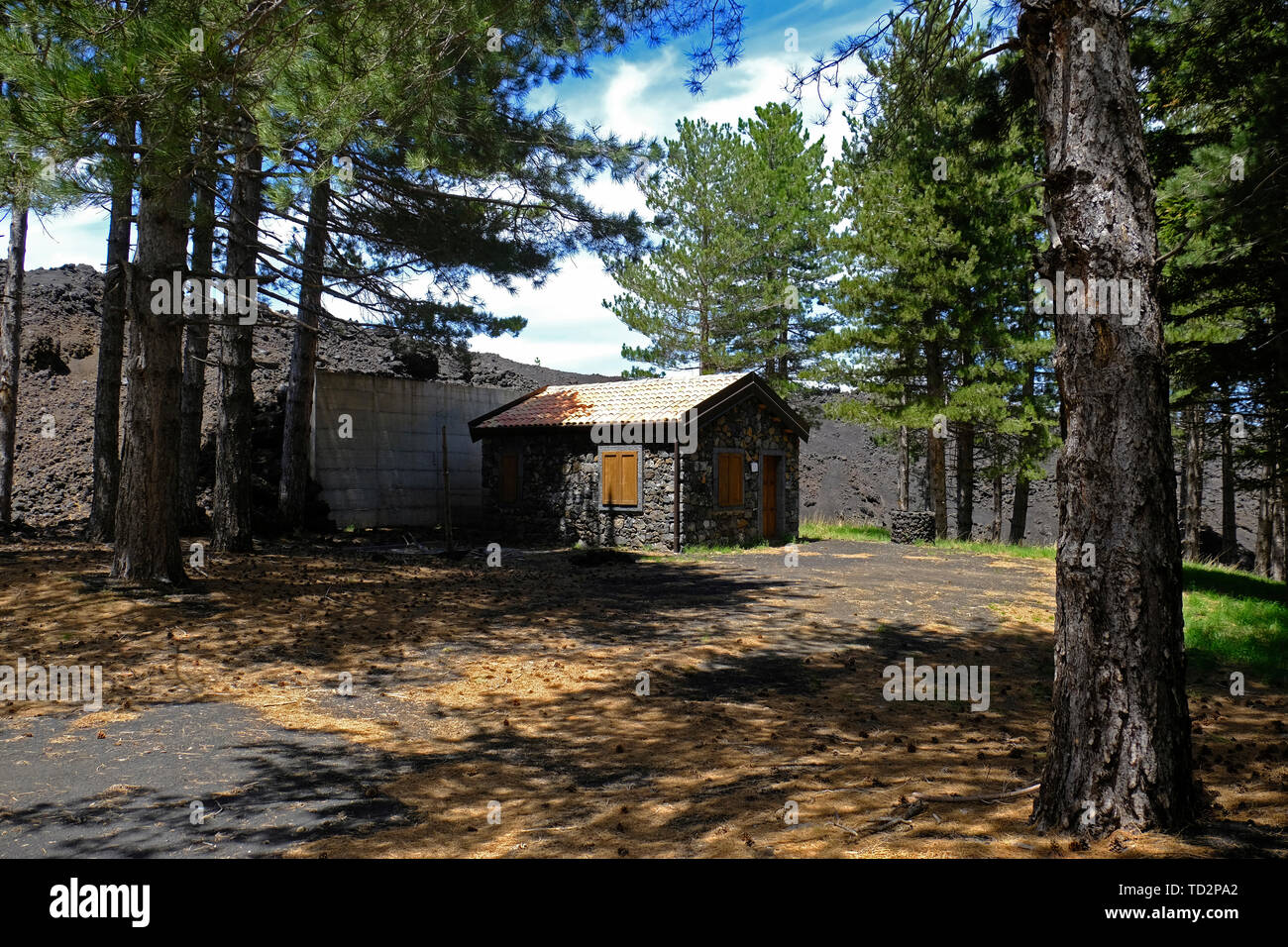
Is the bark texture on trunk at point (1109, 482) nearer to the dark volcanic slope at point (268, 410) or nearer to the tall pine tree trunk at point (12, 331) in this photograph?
the dark volcanic slope at point (268, 410)

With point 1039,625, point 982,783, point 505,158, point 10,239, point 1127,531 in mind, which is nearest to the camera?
point 1127,531

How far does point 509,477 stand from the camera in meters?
22.1

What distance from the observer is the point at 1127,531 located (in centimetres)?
385

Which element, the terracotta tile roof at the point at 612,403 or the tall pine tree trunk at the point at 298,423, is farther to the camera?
the terracotta tile roof at the point at 612,403

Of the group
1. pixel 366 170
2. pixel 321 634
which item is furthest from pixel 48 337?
pixel 321 634

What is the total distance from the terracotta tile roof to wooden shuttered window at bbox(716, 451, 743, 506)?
1.71 m

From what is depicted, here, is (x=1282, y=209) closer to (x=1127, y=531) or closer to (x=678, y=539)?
(x=1127, y=531)

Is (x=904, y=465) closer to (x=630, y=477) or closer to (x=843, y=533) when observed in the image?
(x=843, y=533)

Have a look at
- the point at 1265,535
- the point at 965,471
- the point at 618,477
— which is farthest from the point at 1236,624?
the point at 1265,535

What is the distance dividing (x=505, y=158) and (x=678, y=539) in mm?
9396

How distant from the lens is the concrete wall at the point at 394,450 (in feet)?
64.1

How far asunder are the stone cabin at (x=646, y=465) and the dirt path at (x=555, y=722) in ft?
22.3

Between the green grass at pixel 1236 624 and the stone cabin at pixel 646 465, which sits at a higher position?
the stone cabin at pixel 646 465

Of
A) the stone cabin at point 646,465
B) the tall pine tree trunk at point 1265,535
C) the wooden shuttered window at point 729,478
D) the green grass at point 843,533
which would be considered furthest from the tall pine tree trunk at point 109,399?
the tall pine tree trunk at point 1265,535
